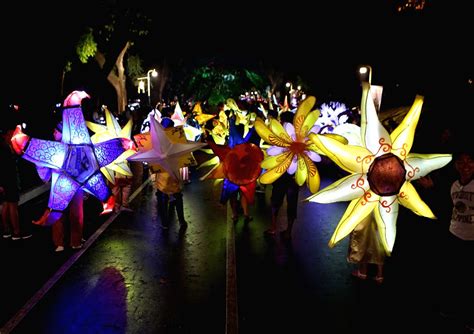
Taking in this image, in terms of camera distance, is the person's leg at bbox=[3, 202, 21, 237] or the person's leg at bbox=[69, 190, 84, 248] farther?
the person's leg at bbox=[3, 202, 21, 237]

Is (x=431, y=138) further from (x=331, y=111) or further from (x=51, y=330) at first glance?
(x=51, y=330)

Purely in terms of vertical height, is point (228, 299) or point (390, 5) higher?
point (390, 5)

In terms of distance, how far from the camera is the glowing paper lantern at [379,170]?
4.53 meters

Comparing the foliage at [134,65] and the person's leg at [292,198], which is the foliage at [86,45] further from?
the person's leg at [292,198]

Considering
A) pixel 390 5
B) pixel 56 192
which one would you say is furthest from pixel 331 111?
pixel 56 192

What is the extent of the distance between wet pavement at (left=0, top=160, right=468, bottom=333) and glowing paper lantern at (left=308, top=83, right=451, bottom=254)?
3.38 feet

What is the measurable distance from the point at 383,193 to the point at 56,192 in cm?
424

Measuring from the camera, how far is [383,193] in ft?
15.5

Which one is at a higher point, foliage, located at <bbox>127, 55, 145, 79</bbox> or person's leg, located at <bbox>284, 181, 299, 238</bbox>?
foliage, located at <bbox>127, 55, 145, 79</bbox>

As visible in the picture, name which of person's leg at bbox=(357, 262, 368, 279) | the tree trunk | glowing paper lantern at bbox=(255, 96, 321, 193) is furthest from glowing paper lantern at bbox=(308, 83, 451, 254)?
the tree trunk

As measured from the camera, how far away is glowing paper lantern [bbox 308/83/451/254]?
14.9 ft

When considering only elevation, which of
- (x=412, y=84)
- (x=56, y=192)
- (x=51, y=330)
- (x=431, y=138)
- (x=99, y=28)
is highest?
(x=99, y=28)

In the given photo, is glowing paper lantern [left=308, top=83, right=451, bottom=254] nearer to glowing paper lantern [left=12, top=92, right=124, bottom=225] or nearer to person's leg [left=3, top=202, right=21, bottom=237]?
glowing paper lantern [left=12, top=92, right=124, bottom=225]

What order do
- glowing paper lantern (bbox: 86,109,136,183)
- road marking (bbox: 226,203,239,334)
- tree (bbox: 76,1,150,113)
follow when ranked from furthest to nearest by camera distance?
tree (bbox: 76,1,150,113), glowing paper lantern (bbox: 86,109,136,183), road marking (bbox: 226,203,239,334)
